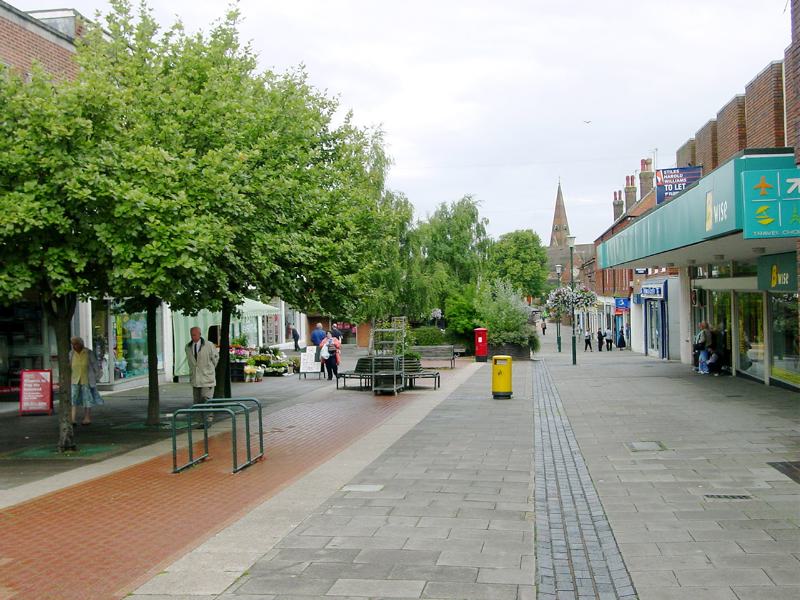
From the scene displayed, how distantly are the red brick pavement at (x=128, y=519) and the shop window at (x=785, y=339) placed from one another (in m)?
10.5

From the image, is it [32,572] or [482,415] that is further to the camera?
[482,415]

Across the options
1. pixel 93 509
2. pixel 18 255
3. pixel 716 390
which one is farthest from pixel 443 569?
pixel 716 390

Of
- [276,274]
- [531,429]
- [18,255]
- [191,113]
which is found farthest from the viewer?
[276,274]

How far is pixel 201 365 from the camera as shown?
1438 cm

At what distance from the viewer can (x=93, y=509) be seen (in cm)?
843

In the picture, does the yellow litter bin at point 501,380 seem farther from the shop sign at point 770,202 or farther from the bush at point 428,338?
the bush at point 428,338

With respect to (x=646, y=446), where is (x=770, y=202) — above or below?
above

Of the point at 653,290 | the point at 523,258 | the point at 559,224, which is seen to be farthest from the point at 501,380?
the point at 559,224

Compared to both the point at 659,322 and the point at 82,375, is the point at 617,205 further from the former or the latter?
the point at 82,375

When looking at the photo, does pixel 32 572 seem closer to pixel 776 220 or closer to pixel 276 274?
pixel 276 274

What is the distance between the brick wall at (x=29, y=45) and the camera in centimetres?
1755

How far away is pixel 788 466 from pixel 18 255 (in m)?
9.88

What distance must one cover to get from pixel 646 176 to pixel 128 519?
178 ft

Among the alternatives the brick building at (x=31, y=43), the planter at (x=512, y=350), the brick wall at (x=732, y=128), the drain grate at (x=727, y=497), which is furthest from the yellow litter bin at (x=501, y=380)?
the planter at (x=512, y=350)
